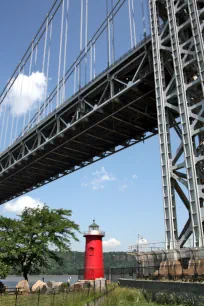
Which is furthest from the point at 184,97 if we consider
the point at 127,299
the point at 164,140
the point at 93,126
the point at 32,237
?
the point at 32,237

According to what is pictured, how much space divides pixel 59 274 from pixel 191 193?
134979mm

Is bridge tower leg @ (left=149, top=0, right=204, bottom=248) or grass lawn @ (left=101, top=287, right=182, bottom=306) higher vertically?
bridge tower leg @ (left=149, top=0, right=204, bottom=248)

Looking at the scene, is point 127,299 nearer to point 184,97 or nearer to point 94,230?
point 184,97

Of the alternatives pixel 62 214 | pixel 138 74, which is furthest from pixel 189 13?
pixel 62 214

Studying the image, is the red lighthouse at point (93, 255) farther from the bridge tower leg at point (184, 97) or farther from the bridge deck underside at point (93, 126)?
the bridge tower leg at point (184, 97)

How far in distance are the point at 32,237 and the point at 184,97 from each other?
21.4 m

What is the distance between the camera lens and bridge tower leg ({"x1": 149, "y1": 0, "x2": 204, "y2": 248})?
17.4 metres

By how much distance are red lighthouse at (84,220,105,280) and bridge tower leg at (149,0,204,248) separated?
1771 centimetres

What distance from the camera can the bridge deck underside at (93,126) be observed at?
26.9 metres

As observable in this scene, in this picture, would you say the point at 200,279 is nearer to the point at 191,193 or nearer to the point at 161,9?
the point at 191,193

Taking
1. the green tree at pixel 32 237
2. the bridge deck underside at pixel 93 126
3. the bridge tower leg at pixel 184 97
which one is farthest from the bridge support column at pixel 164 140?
the green tree at pixel 32 237

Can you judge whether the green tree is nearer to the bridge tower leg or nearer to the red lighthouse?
the red lighthouse

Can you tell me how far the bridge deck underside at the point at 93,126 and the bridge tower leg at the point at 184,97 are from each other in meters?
2.74

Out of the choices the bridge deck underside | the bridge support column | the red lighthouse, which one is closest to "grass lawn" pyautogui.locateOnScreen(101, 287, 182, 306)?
the bridge support column
